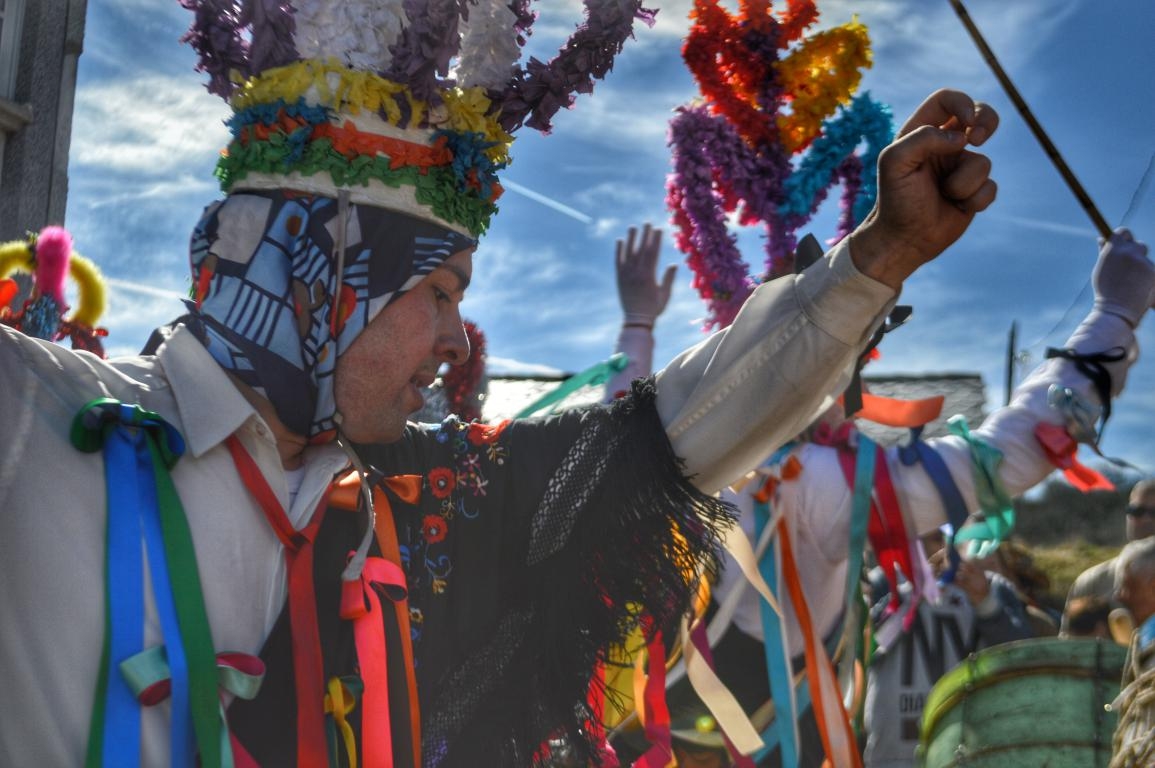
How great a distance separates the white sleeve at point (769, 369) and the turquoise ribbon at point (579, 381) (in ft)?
5.44

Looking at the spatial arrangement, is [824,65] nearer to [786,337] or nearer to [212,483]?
[786,337]

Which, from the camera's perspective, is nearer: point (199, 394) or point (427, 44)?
point (199, 394)

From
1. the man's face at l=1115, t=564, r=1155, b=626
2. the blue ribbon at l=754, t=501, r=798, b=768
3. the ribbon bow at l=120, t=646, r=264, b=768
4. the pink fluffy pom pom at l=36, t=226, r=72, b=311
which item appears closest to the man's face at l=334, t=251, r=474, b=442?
the ribbon bow at l=120, t=646, r=264, b=768

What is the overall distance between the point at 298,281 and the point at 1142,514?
14.0ft

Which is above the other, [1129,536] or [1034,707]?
[1129,536]

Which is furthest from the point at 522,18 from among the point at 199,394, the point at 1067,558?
the point at 1067,558

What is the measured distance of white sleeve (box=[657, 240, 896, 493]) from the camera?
1827mm

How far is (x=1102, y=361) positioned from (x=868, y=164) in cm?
97

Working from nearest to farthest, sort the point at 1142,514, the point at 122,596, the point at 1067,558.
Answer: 1. the point at 122,596
2. the point at 1142,514
3. the point at 1067,558

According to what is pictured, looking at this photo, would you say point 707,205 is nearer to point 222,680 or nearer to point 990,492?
point 990,492

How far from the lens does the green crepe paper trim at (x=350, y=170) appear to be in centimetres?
214

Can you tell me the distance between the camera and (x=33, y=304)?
10.1 ft

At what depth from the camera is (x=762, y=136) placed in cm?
423

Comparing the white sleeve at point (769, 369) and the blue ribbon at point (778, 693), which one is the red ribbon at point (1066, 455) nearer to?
the blue ribbon at point (778, 693)
